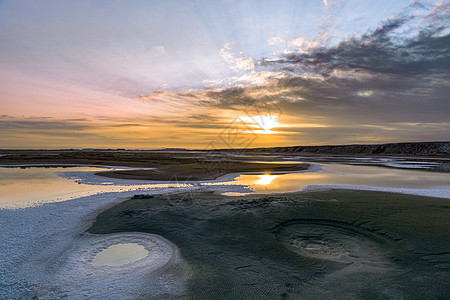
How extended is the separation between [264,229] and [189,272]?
3.42 meters

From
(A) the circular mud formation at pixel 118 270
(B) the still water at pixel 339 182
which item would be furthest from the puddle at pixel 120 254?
(B) the still water at pixel 339 182

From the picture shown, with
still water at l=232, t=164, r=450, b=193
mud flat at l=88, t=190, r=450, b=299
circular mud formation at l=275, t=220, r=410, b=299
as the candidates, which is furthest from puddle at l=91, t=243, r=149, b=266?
still water at l=232, t=164, r=450, b=193

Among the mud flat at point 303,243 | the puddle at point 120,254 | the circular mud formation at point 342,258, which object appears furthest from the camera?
the puddle at point 120,254

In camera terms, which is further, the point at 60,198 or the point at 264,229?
the point at 60,198

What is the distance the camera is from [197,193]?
48.3 ft

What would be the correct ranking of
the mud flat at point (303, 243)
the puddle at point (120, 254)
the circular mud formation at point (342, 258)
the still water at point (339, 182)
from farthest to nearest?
the still water at point (339, 182) < the puddle at point (120, 254) < the mud flat at point (303, 243) < the circular mud formation at point (342, 258)

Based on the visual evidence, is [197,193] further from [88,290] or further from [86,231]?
[88,290]

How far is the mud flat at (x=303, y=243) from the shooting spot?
16.3 ft

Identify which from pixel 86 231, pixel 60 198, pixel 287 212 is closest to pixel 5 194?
pixel 60 198

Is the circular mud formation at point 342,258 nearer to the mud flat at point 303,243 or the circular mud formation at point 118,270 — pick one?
the mud flat at point 303,243

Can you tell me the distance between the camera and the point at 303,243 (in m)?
7.29

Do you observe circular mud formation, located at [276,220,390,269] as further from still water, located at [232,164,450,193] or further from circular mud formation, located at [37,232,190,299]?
still water, located at [232,164,450,193]

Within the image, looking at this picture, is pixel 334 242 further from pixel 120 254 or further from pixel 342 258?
pixel 120 254

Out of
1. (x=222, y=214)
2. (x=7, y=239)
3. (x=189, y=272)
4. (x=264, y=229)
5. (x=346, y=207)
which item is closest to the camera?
(x=189, y=272)
